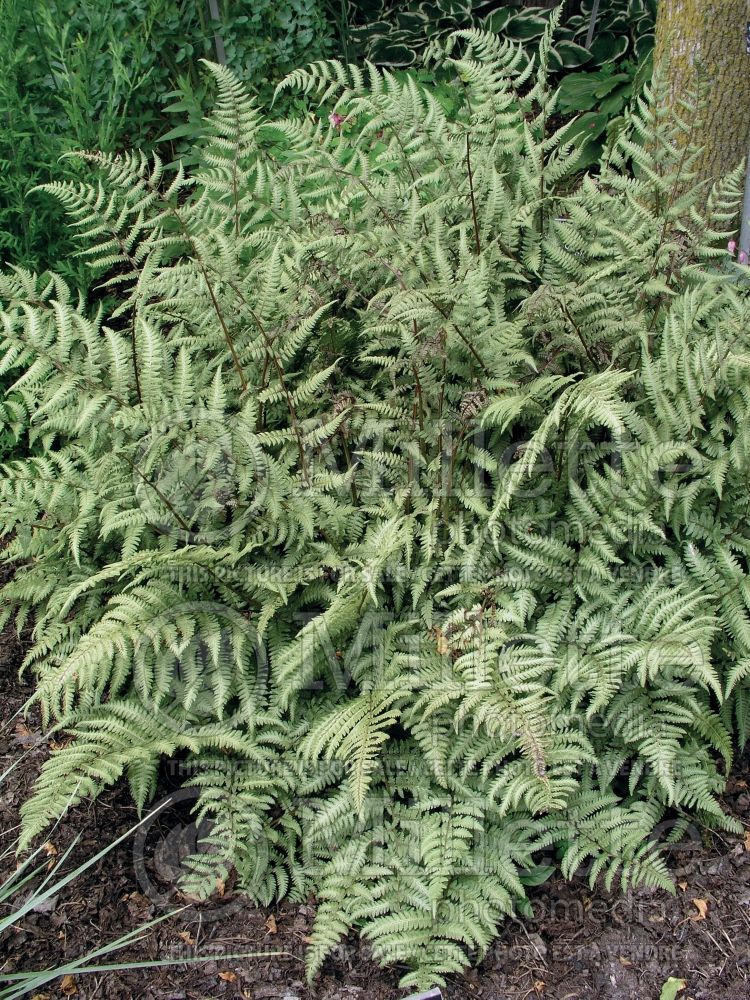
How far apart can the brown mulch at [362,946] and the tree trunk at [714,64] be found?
2332mm

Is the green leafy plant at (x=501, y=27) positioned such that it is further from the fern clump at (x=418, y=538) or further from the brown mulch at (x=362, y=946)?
the brown mulch at (x=362, y=946)

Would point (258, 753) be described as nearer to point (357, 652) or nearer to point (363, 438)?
point (357, 652)

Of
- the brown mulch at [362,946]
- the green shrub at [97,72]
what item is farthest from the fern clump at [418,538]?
the green shrub at [97,72]

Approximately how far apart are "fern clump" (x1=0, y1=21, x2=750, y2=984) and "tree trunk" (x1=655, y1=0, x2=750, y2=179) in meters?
0.16

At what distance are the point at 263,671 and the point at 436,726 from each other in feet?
1.90

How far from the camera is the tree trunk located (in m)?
3.09

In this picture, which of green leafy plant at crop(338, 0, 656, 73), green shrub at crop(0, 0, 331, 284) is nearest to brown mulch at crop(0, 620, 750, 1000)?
green shrub at crop(0, 0, 331, 284)

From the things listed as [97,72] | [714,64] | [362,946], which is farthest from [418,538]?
[97,72]

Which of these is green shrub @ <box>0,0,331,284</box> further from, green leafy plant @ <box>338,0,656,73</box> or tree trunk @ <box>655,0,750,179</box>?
tree trunk @ <box>655,0,750,179</box>

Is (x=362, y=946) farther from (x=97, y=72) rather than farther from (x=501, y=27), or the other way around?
(x=501, y=27)

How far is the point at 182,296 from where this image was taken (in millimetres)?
3020

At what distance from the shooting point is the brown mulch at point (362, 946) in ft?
7.59

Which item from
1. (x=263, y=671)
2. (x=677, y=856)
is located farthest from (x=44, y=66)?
(x=677, y=856)

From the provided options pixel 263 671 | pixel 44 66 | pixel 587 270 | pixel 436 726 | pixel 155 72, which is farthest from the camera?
pixel 155 72
